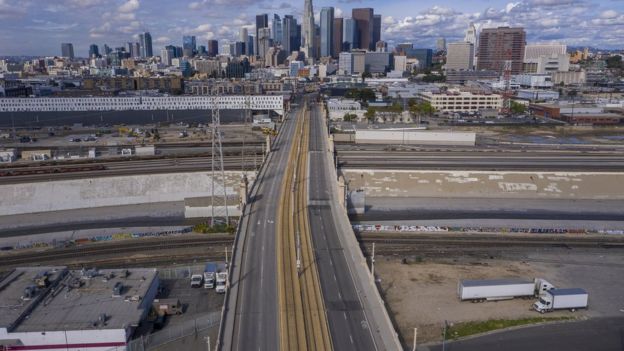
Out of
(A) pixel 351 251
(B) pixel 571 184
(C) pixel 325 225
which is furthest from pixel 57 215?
(B) pixel 571 184

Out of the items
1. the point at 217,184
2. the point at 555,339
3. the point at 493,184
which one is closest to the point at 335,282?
the point at 555,339

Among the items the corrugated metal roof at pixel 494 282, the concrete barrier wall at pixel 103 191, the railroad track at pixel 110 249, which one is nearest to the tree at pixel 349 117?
the concrete barrier wall at pixel 103 191

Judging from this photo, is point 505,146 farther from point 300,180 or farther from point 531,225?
point 300,180

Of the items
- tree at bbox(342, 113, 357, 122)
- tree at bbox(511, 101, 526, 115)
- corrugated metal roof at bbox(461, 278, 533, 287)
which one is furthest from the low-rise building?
corrugated metal roof at bbox(461, 278, 533, 287)

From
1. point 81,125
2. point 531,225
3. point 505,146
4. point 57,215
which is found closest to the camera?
point 531,225

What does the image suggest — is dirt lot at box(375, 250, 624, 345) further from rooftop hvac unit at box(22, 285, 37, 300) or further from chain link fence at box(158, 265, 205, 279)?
rooftop hvac unit at box(22, 285, 37, 300)
